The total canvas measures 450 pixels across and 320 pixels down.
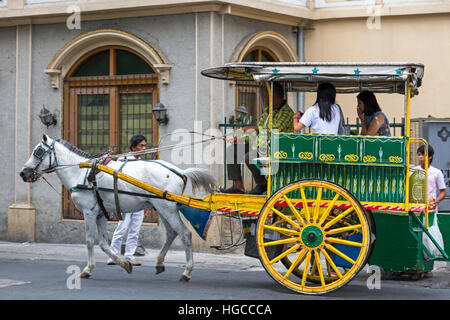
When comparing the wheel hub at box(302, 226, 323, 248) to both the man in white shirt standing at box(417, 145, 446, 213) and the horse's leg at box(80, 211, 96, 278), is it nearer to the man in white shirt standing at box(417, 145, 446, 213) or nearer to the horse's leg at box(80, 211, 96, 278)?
the man in white shirt standing at box(417, 145, 446, 213)

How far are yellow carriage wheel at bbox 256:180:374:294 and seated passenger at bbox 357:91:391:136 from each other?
3.28ft

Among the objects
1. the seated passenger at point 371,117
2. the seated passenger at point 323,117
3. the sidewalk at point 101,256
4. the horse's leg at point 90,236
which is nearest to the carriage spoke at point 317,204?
the seated passenger at point 323,117

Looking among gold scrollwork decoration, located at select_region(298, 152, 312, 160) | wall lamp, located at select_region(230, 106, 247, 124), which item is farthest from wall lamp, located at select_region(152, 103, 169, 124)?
gold scrollwork decoration, located at select_region(298, 152, 312, 160)

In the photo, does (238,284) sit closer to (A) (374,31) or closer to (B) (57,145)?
(B) (57,145)

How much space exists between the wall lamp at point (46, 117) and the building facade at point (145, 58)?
0.16m

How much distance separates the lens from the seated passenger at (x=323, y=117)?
8.91 metres

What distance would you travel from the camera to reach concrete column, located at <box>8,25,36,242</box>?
48.4ft

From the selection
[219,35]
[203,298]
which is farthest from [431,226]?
[219,35]

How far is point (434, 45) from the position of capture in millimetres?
14438

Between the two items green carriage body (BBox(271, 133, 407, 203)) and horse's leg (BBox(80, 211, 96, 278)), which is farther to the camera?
horse's leg (BBox(80, 211, 96, 278))

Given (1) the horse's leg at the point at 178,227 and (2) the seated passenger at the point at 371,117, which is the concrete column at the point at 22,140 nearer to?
(1) the horse's leg at the point at 178,227

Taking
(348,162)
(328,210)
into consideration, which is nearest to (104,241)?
(328,210)

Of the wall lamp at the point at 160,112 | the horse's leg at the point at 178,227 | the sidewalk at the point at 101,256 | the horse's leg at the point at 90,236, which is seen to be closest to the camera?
the horse's leg at the point at 178,227

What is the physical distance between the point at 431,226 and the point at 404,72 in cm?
185
